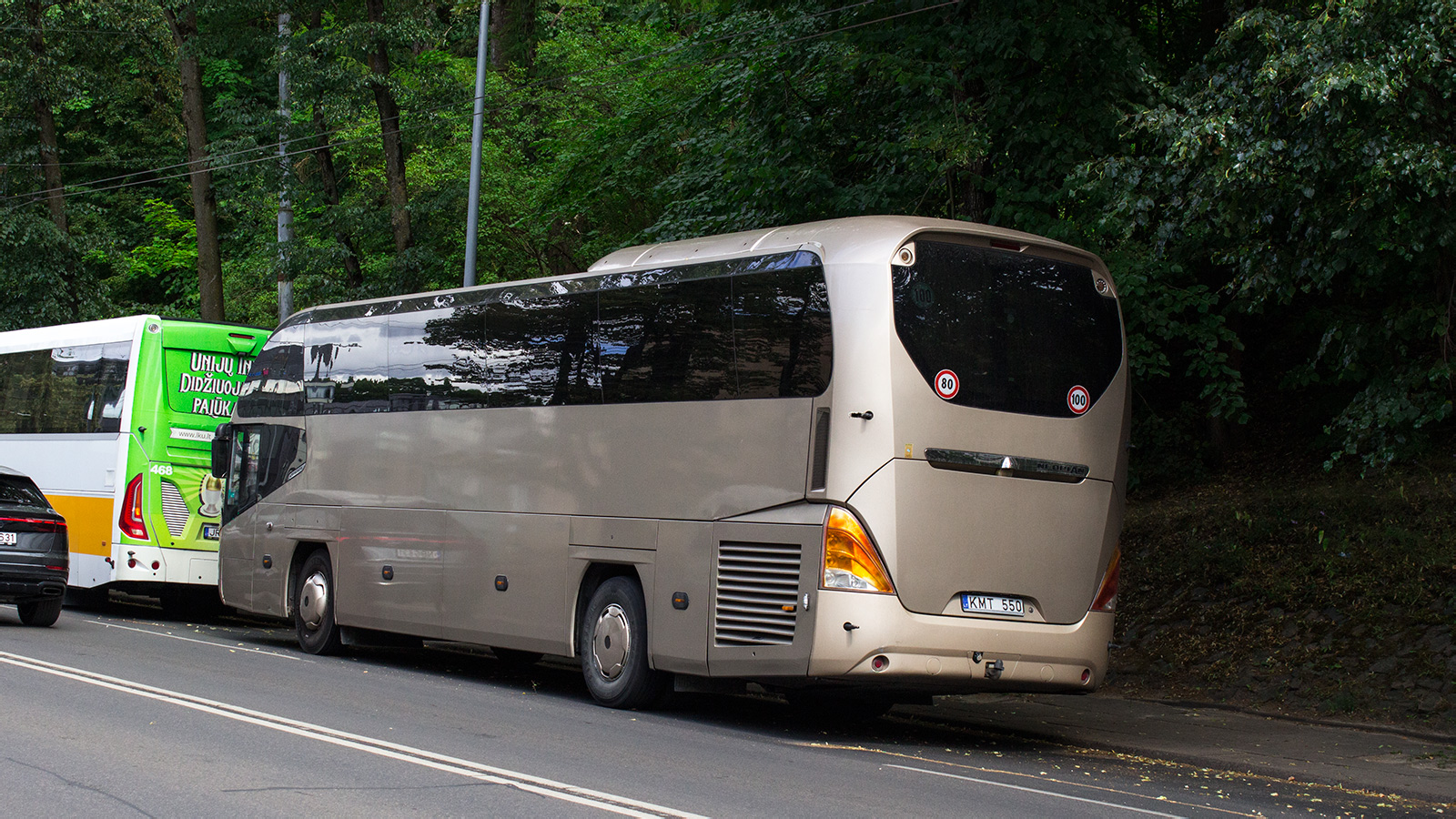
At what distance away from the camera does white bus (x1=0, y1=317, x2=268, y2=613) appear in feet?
60.6

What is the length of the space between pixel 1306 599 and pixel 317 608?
10566 mm

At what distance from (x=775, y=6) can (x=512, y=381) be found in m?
7.42

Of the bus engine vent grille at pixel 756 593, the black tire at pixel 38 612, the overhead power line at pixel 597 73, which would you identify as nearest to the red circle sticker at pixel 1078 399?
the bus engine vent grille at pixel 756 593

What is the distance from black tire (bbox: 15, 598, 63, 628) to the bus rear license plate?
11.2 m

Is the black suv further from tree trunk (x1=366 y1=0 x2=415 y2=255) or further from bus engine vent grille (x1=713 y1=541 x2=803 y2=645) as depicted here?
tree trunk (x1=366 y1=0 x2=415 y2=255)

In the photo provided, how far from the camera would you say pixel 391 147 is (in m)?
27.2

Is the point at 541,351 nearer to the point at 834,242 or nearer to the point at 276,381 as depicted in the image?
the point at 834,242

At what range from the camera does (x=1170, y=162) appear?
11.7 meters

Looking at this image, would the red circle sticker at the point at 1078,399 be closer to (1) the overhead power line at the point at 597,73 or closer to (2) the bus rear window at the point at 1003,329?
(2) the bus rear window at the point at 1003,329

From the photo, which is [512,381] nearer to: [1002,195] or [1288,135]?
[1002,195]


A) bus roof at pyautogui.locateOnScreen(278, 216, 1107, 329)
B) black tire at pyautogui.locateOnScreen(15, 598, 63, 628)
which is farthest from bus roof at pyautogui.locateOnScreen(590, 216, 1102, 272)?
black tire at pyautogui.locateOnScreen(15, 598, 63, 628)

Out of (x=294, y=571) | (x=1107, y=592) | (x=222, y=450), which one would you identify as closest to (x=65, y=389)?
(x=222, y=450)

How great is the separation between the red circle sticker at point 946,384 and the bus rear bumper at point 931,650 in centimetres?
146

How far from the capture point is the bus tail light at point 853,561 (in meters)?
9.95
